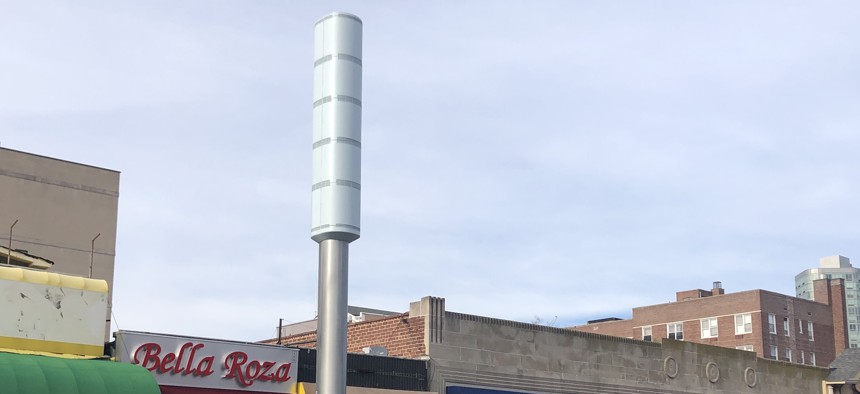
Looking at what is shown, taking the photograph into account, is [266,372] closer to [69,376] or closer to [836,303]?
[69,376]

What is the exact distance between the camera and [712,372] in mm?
42938

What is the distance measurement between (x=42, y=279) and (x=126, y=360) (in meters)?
2.70

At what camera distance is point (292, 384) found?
30281 millimetres

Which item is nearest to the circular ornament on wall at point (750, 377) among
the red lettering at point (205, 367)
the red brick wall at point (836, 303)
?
the red lettering at point (205, 367)

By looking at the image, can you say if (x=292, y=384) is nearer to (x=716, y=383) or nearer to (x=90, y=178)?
(x=716, y=383)

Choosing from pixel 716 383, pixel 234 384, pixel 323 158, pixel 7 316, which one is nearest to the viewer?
pixel 323 158

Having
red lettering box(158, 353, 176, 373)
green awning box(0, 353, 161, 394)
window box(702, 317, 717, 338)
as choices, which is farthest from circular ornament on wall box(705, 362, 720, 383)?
window box(702, 317, 717, 338)

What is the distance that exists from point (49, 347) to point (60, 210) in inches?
1665

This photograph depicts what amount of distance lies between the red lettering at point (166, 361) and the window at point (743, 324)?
85088 mm

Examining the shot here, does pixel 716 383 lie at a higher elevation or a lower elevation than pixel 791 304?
lower

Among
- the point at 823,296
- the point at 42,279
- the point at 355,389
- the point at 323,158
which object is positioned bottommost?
the point at 355,389

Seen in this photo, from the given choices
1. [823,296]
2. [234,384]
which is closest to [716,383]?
[234,384]

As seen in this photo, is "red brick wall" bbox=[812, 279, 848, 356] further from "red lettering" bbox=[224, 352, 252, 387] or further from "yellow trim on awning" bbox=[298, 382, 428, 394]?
"red lettering" bbox=[224, 352, 252, 387]

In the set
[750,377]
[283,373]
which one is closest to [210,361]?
[283,373]
